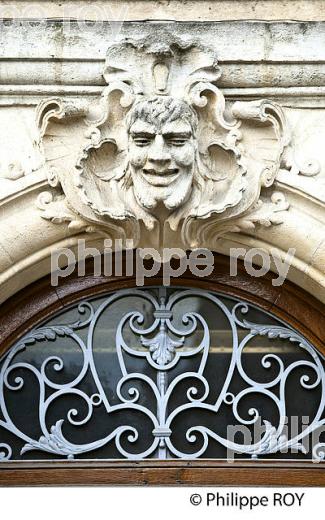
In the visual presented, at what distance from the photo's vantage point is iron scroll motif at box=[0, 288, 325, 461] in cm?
441

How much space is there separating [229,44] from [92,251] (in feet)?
2.82

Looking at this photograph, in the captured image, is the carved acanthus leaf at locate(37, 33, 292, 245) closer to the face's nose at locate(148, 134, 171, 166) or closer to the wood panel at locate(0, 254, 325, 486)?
the face's nose at locate(148, 134, 171, 166)

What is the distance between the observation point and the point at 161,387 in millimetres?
4469

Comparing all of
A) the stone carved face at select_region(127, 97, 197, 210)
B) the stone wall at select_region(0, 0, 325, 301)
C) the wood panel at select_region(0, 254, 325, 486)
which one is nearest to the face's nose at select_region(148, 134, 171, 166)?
the stone carved face at select_region(127, 97, 197, 210)

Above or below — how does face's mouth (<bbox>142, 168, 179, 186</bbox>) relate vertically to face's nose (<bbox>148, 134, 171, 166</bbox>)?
below

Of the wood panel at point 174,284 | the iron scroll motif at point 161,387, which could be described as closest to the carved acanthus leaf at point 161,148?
the wood panel at point 174,284

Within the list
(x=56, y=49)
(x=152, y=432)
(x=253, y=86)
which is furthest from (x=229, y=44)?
(x=152, y=432)

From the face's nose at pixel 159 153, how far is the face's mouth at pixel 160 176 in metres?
0.03

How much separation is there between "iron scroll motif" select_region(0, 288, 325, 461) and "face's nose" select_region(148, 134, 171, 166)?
0.54 metres

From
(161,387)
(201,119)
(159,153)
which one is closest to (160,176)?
(159,153)

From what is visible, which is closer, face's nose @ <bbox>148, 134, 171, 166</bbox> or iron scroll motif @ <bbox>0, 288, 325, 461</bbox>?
face's nose @ <bbox>148, 134, 171, 166</bbox>

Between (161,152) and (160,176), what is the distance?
0.27ft

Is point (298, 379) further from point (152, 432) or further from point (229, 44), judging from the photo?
point (229, 44)

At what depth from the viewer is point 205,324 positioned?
4543 mm
